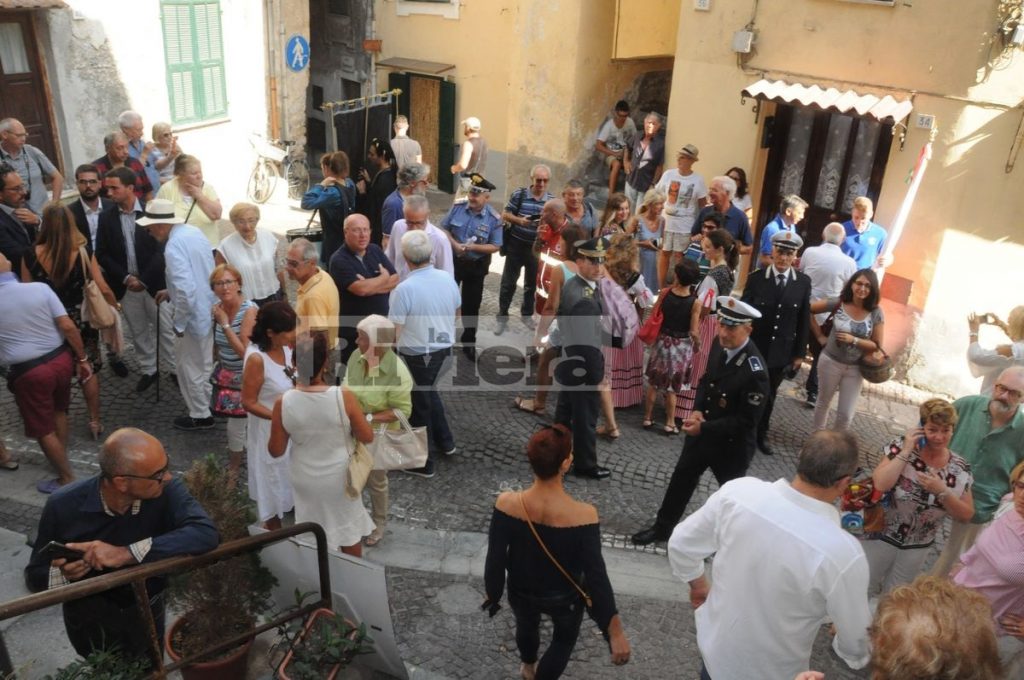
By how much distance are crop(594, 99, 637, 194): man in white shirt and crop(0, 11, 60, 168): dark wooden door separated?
7894mm

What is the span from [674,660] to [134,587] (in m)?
2.93

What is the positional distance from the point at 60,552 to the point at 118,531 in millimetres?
254

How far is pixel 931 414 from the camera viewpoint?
4.39 meters

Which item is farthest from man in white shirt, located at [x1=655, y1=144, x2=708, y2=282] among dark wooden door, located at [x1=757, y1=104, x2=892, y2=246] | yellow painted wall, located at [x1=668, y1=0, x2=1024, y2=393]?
yellow painted wall, located at [x1=668, y1=0, x2=1024, y2=393]

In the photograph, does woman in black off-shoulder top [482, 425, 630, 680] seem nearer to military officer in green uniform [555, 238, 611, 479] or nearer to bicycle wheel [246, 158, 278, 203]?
military officer in green uniform [555, 238, 611, 479]

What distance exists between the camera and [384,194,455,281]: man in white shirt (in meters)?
7.30

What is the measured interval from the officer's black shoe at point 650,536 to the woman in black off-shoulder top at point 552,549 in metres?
1.89

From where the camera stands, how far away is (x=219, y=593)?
4008 millimetres

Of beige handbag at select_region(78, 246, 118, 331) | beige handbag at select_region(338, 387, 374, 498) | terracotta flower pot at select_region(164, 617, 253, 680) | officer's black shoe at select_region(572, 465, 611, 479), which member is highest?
beige handbag at select_region(78, 246, 118, 331)

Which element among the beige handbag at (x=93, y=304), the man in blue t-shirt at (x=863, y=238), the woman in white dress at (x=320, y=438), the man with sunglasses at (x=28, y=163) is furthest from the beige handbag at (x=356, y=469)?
the man in blue t-shirt at (x=863, y=238)

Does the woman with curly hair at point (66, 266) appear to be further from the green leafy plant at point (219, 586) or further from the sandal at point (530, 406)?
the sandal at point (530, 406)

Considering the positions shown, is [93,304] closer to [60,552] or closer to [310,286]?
[310,286]

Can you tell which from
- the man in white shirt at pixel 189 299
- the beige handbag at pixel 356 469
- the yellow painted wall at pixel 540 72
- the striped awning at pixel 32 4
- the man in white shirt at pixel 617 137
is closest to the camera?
the beige handbag at pixel 356 469

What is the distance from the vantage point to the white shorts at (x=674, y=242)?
9.52m
